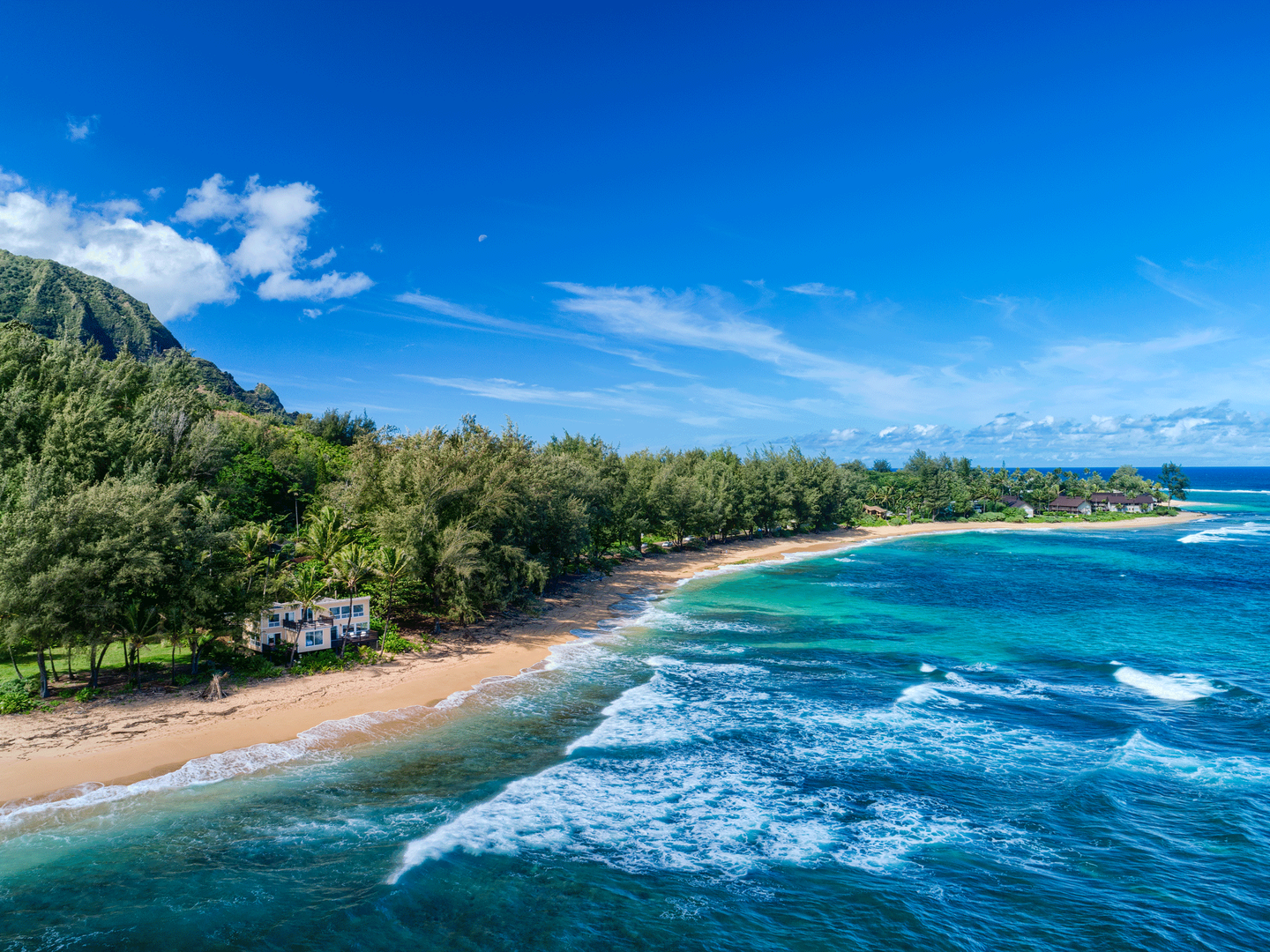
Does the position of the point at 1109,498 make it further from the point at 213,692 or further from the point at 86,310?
the point at 86,310

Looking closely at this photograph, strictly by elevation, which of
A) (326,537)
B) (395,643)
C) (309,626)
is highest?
(326,537)

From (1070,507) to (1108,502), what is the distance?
14.9 meters

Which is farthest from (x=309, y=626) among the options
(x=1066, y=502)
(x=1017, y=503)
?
(x=1066, y=502)

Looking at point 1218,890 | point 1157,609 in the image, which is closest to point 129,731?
point 1218,890

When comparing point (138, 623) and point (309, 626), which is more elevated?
point (138, 623)

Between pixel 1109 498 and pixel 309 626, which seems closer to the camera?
pixel 309 626

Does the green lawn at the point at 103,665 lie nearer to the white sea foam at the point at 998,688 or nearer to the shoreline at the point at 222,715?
the shoreline at the point at 222,715

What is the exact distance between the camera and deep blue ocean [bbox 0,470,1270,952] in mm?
13992

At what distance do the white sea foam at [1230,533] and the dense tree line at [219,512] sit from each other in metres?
94.5

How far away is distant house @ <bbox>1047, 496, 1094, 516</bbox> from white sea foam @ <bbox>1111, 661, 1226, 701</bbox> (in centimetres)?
12352

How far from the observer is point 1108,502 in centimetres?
14475

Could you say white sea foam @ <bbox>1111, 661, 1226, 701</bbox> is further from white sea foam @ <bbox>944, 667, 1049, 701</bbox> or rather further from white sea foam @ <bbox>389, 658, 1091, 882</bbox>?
white sea foam @ <bbox>389, 658, 1091, 882</bbox>

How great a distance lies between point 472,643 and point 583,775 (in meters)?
16.5

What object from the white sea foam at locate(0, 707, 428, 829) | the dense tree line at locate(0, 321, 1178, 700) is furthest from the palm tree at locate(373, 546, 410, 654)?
the white sea foam at locate(0, 707, 428, 829)
